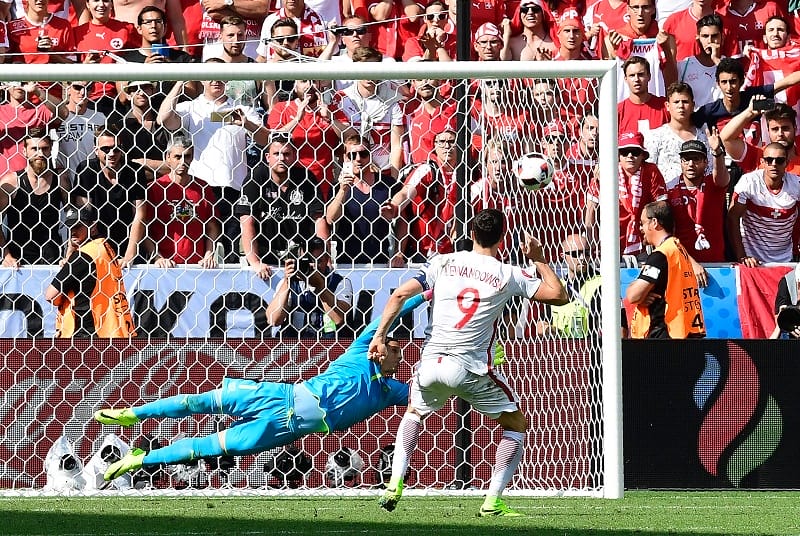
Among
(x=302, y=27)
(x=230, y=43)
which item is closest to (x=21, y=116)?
(x=230, y=43)

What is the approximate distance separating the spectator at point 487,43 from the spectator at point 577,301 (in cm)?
301

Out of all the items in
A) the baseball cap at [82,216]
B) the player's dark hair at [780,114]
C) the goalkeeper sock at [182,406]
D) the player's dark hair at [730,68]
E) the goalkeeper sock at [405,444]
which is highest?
the player's dark hair at [730,68]

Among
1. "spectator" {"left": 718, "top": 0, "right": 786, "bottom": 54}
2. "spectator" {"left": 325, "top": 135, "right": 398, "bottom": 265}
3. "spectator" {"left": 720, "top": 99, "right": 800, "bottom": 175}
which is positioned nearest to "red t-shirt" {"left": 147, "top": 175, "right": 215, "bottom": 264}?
"spectator" {"left": 325, "top": 135, "right": 398, "bottom": 265}

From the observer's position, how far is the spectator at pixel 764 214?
995cm

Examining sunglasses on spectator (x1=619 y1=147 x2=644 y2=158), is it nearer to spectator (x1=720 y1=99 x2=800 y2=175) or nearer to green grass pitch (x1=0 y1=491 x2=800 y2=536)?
spectator (x1=720 y1=99 x2=800 y2=175)

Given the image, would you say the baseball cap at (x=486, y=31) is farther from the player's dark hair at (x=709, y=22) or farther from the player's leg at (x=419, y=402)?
the player's leg at (x=419, y=402)

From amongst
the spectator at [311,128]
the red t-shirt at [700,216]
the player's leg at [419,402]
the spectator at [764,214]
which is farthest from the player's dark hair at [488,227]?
the spectator at [764,214]

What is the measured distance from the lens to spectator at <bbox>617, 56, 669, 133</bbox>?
34.6 feet

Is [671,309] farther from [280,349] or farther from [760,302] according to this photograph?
[280,349]

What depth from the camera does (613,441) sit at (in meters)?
7.18

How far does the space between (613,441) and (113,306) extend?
3314 millimetres

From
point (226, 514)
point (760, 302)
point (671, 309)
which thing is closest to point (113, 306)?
point (226, 514)

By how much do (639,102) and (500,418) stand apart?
5.13 metres

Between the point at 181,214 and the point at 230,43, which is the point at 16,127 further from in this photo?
the point at 230,43
